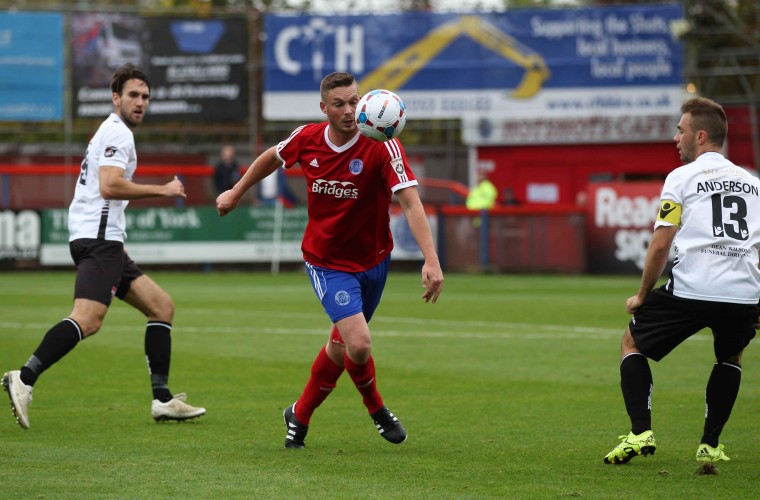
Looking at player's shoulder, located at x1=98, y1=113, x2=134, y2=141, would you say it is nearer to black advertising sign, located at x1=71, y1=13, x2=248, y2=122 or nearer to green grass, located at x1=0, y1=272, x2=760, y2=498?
green grass, located at x1=0, y1=272, x2=760, y2=498

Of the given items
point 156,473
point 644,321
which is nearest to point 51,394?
point 156,473

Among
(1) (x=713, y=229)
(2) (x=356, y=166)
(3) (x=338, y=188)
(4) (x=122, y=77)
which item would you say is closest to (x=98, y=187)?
(4) (x=122, y=77)

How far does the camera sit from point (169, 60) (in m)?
33.4

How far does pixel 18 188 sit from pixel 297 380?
20100 millimetres

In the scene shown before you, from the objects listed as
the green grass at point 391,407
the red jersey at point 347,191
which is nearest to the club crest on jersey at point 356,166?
the red jersey at point 347,191

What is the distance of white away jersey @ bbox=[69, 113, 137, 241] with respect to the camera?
8625 mm

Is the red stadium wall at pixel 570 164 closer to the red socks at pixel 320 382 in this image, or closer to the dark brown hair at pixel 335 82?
the red socks at pixel 320 382

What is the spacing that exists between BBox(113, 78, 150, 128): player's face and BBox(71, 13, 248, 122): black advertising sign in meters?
24.9

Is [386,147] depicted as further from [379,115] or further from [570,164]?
[570,164]

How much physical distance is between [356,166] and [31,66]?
89.1 feet

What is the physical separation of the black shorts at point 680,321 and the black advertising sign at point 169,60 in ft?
89.9

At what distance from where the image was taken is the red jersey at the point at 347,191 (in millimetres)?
7605

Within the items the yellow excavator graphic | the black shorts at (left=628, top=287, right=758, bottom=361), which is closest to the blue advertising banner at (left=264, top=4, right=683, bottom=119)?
the yellow excavator graphic

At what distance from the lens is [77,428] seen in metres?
8.57
